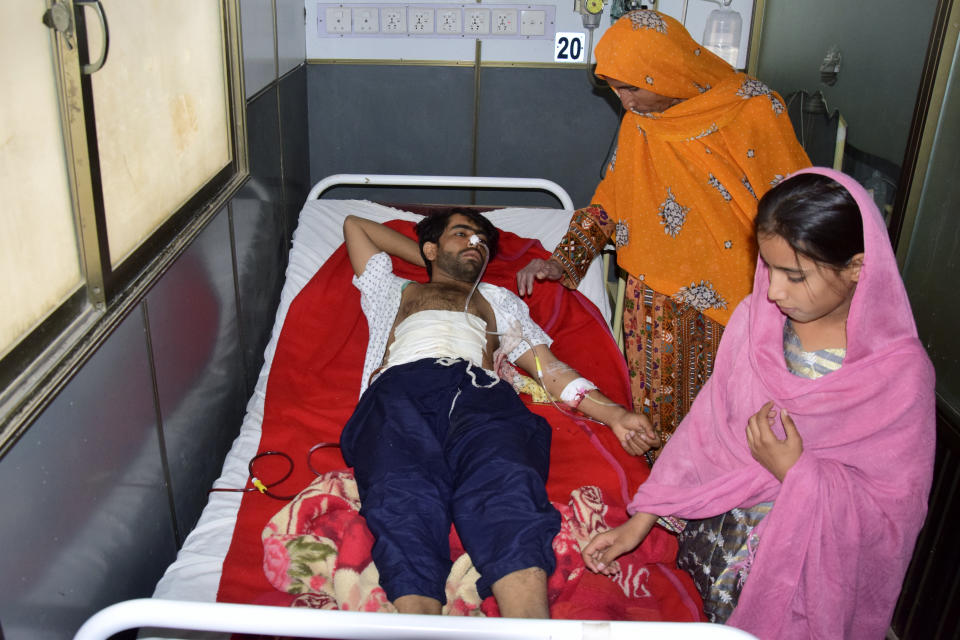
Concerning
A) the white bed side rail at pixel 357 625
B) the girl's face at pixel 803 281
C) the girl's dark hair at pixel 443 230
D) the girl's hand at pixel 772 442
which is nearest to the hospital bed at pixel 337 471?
the white bed side rail at pixel 357 625

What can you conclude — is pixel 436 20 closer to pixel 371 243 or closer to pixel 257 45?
pixel 257 45

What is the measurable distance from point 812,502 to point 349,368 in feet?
5.12

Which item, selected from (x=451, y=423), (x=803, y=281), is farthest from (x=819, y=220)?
(x=451, y=423)

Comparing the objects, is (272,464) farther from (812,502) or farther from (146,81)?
(812,502)

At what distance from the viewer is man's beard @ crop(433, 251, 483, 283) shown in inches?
101

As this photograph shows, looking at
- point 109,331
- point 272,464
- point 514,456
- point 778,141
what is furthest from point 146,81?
point 778,141

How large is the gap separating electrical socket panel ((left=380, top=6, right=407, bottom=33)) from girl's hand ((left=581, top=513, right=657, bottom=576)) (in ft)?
9.15

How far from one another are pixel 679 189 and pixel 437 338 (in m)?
0.80

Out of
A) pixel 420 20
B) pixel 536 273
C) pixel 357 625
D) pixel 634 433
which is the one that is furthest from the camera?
pixel 420 20

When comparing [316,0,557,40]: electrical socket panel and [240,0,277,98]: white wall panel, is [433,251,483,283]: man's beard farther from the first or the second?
[316,0,557,40]: electrical socket panel

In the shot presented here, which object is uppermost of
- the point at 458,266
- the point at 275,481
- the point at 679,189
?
the point at 679,189

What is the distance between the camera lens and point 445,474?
71.6 inches

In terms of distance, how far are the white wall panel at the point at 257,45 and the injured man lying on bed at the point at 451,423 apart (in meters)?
0.57

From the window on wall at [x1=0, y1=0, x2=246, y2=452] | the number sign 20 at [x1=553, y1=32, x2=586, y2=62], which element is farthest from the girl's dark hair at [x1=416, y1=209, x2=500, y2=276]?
the number sign 20 at [x1=553, y1=32, x2=586, y2=62]
